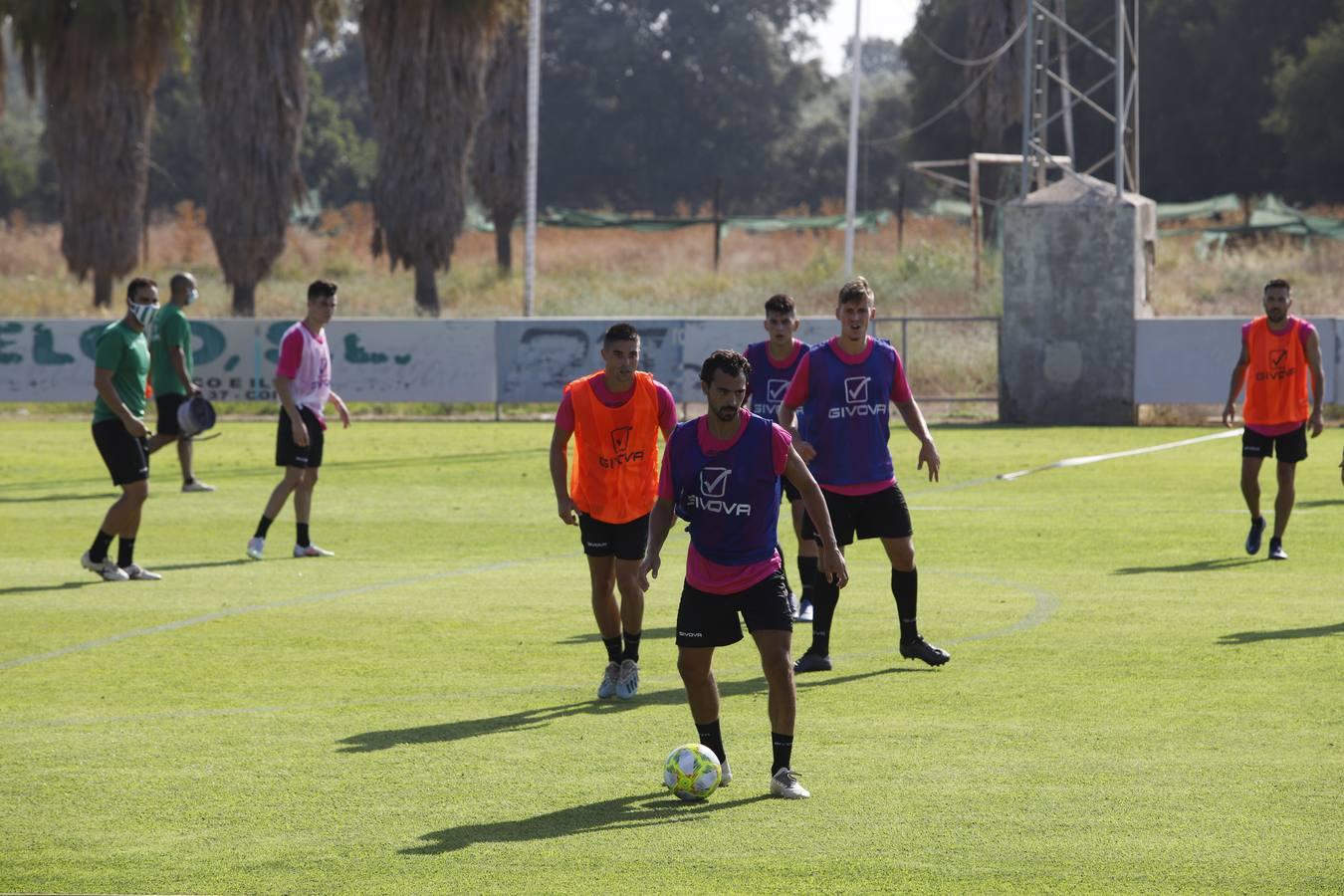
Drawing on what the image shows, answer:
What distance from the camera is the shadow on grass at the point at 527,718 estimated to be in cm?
864

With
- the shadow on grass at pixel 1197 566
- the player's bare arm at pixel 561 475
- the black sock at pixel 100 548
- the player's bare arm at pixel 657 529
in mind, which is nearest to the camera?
the player's bare arm at pixel 657 529

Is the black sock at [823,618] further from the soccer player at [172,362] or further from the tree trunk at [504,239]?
the tree trunk at [504,239]

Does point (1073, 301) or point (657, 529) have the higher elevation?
point (1073, 301)

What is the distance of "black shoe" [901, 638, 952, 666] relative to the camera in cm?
1026

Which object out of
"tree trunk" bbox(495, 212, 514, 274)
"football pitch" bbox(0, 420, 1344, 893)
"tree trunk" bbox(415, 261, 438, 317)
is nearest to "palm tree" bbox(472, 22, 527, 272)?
"tree trunk" bbox(495, 212, 514, 274)

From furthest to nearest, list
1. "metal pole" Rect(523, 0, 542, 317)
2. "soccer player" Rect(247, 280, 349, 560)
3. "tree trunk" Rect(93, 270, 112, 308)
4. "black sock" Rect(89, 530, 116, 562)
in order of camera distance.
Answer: "tree trunk" Rect(93, 270, 112, 308)
"metal pole" Rect(523, 0, 542, 317)
"soccer player" Rect(247, 280, 349, 560)
"black sock" Rect(89, 530, 116, 562)

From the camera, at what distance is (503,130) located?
161ft

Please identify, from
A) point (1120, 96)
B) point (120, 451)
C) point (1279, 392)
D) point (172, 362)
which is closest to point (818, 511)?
point (120, 451)

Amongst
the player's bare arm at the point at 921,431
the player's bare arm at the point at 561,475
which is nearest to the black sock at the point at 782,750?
the player's bare arm at the point at 561,475

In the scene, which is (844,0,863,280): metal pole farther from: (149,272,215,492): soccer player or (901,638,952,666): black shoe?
(901,638,952,666): black shoe

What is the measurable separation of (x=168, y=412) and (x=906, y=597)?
11.0m

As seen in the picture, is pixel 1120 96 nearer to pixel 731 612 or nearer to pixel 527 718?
pixel 527 718

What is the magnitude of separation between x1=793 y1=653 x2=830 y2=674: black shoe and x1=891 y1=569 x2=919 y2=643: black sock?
0.44 meters

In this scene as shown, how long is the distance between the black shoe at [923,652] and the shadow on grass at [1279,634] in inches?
69.8
